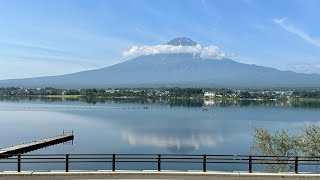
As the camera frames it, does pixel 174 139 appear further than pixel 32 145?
Yes

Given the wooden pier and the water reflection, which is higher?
the wooden pier

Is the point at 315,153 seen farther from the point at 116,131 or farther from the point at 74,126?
the point at 74,126

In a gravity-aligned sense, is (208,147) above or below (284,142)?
below

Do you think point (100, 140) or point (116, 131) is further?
point (116, 131)

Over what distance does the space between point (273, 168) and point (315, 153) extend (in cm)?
277

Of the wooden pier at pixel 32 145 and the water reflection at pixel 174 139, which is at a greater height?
the wooden pier at pixel 32 145

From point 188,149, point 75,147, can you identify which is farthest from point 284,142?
point 75,147

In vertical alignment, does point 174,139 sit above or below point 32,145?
below

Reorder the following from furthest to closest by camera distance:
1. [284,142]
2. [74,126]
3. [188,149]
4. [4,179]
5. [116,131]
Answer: [74,126]
[116,131]
[188,149]
[284,142]
[4,179]

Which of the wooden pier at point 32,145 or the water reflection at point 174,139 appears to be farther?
the water reflection at point 174,139

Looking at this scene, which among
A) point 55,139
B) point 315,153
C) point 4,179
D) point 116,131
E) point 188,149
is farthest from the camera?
point 116,131

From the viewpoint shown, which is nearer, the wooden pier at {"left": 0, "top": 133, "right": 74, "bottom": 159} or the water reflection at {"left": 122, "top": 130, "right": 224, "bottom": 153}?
the wooden pier at {"left": 0, "top": 133, "right": 74, "bottom": 159}

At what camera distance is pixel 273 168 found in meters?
29.8

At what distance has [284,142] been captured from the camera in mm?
31344
